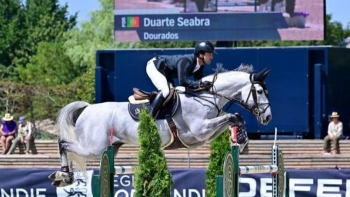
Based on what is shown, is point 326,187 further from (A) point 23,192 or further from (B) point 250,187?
(A) point 23,192

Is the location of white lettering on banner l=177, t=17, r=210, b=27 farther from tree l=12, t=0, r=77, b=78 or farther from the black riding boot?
tree l=12, t=0, r=77, b=78

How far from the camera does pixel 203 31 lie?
85.8ft

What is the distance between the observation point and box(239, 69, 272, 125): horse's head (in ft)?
46.9

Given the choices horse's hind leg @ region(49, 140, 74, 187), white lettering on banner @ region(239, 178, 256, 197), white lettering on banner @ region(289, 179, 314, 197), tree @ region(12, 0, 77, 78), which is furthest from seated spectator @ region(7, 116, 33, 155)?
tree @ region(12, 0, 77, 78)

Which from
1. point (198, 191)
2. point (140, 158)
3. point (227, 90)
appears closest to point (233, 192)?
point (140, 158)

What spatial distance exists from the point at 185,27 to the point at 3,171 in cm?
1008

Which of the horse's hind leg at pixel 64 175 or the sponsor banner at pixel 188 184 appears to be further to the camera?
the sponsor banner at pixel 188 184

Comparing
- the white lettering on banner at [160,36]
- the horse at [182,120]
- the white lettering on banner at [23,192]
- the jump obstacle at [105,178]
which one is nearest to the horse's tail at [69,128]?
the horse at [182,120]

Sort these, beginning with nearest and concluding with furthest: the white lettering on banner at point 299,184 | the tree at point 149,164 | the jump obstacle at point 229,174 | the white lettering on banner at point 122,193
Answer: the jump obstacle at point 229,174 < the tree at point 149,164 < the white lettering on banner at point 299,184 < the white lettering on banner at point 122,193

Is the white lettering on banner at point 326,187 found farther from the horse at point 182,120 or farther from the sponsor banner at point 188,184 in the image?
the horse at point 182,120

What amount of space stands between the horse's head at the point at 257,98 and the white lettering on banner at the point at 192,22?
11843 mm

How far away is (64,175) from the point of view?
49.0 ft

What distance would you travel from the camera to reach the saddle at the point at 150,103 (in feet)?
47.7

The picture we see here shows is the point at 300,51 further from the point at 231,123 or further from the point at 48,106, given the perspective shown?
the point at 48,106
